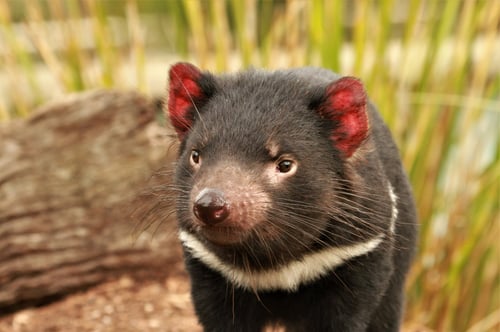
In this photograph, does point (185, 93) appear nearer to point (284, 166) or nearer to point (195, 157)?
point (195, 157)

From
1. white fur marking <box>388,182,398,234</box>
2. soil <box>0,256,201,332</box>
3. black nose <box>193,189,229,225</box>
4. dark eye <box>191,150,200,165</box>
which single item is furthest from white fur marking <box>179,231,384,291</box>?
soil <box>0,256,201,332</box>

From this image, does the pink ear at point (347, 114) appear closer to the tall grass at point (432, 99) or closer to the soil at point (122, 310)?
the soil at point (122, 310)

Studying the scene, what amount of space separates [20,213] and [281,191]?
2066mm

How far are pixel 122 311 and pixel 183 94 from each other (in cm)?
170

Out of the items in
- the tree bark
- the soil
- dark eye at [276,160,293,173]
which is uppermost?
dark eye at [276,160,293,173]

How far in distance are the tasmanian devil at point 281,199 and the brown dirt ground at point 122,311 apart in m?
1.23

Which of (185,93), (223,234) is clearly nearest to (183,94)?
(185,93)

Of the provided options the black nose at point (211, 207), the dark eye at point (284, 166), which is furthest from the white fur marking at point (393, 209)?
the black nose at point (211, 207)

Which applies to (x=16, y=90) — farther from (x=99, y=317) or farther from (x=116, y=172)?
(x=99, y=317)

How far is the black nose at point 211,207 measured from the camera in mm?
2201

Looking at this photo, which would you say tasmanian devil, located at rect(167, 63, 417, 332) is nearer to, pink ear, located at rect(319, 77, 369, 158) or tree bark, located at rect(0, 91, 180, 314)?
pink ear, located at rect(319, 77, 369, 158)

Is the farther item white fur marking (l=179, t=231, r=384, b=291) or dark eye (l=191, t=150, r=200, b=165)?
white fur marking (l=179, t=231, r=384, b=291)

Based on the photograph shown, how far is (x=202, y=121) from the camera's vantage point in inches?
103

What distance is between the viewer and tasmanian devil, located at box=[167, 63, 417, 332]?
241cm
